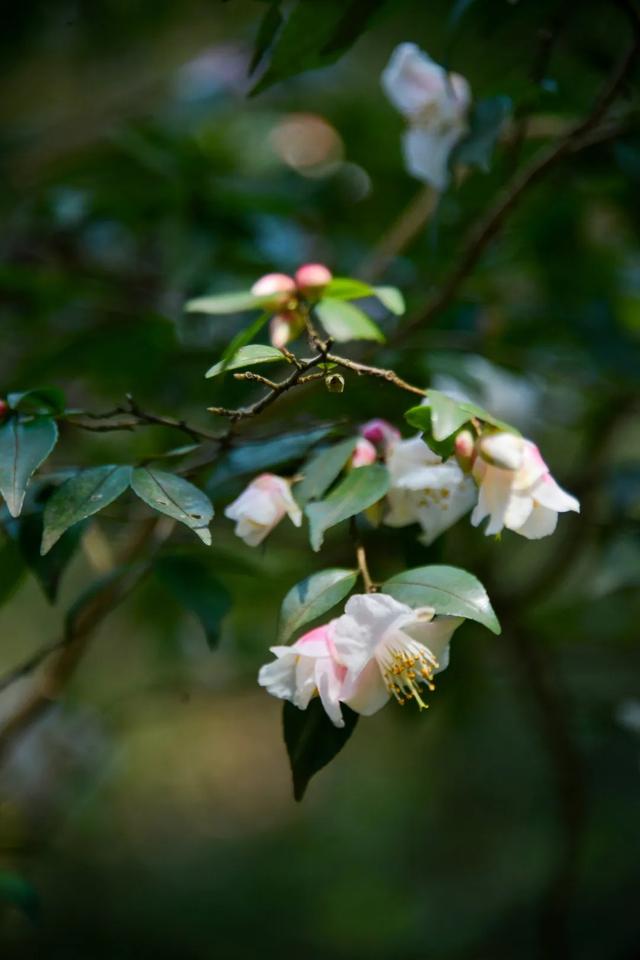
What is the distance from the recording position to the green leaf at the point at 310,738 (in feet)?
1.89

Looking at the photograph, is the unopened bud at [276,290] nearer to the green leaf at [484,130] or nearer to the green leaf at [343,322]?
the green leaf at [343,322]

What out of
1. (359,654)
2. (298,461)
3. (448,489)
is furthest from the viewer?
(298,461)

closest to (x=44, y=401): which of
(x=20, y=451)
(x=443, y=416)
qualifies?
(x=20, y=451)

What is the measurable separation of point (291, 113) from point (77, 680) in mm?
1386

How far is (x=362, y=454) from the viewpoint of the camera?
0.68 meters

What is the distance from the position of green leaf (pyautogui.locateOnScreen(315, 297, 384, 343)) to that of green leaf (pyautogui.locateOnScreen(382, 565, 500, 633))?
255 millimetres

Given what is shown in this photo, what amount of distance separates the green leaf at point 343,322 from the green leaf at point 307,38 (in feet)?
0.61

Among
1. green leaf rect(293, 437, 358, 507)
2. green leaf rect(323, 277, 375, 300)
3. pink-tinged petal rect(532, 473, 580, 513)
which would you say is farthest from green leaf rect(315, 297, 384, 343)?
pink-tinged petal rect(532, 473, 580, 513)

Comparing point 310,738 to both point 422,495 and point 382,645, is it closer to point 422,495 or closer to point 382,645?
point 382,645

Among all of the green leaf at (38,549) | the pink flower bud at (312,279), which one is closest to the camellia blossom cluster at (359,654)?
the green leaf at (38,549)

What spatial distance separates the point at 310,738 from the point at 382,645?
0.08m

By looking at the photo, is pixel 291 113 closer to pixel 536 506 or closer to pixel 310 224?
pixel 310 224

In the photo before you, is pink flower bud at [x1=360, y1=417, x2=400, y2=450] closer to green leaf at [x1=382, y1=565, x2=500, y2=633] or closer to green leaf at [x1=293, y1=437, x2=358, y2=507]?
green leaf at [x1=293, y1=437, x2=358, y2=507]

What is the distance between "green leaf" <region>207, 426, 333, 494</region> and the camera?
720mm
